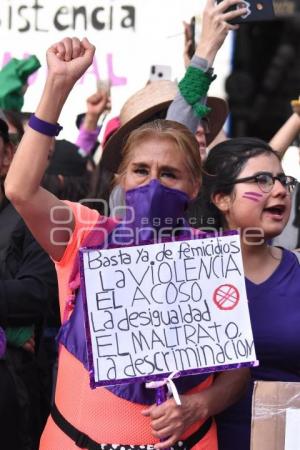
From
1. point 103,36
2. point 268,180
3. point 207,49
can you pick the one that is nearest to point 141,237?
point 268,180

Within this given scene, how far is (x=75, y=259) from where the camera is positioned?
287cm

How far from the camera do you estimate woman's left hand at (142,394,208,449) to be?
273 centimetres

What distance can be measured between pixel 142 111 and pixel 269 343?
1169 mm

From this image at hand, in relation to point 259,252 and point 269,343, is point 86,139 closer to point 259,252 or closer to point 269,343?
point 259,252

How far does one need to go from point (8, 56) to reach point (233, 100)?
16.7 feet

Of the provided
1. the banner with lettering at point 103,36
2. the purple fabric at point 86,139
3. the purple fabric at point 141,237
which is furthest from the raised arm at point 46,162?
the banner with lettering at point 103,36

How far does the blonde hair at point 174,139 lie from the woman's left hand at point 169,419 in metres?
0.67

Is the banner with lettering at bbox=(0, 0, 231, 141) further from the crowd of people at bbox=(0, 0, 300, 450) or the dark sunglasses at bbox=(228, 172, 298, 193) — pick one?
the dark sunglasses at bbox=(228, 172, 298, 193)

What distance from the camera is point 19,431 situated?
3.38 metres

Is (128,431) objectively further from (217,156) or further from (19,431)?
(217,156)

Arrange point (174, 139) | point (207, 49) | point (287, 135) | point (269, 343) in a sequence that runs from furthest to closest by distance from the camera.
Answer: point (287, 135) < point (207, 49) < point (269, 343) < point (174, 139)

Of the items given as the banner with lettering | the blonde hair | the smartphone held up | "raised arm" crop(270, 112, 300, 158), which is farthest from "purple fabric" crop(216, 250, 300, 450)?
the banner with lettering

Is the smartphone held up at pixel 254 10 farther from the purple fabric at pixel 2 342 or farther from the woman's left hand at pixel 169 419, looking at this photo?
the woman's left hand at pixel 169 419

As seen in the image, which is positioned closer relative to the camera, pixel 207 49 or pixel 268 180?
pixel 268 180
